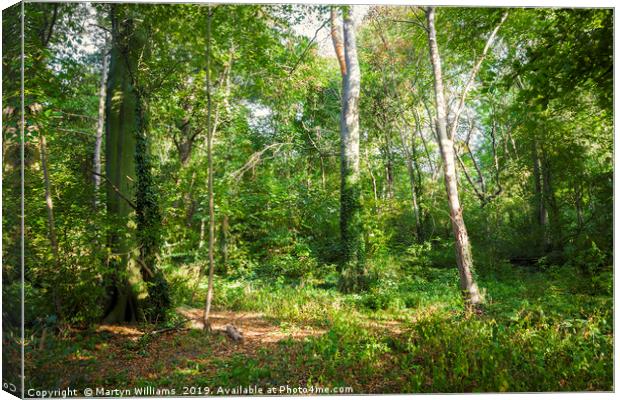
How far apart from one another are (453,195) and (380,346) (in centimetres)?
198

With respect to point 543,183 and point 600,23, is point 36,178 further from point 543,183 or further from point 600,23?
point 600,23

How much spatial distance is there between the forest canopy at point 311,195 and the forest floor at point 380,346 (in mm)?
25

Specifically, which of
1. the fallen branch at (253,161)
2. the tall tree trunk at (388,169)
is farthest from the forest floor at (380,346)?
the fallen branch at (253,161)

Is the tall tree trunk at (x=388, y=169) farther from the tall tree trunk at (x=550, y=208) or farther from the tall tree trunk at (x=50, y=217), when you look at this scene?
the tall tree trunk at (x=50, y=217)

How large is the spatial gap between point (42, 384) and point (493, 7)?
6.27m

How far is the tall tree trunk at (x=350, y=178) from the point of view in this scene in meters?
5.09

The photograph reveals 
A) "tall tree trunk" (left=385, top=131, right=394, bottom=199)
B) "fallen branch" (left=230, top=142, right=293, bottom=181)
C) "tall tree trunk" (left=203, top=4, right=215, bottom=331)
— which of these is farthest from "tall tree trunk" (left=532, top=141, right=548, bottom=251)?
"tall tree trunk" (left=203, top=4, right=215, bottom=331)

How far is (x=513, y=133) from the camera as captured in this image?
4.94 m

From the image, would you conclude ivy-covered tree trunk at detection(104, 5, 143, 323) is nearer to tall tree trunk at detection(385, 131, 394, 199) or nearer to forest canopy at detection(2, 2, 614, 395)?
forest canopy at detection(2, 2, 614, 395)

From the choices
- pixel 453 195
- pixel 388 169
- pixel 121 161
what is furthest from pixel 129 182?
Result: pixel 453 195

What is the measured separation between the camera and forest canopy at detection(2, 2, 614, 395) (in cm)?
418

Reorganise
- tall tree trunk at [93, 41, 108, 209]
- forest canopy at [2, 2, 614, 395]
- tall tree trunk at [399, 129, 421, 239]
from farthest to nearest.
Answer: tall tree trunk at [399, 129, 421, 239]
tall tree trunk at [93, 41, 108, 209]
forest canopy at [2, 2, 614, 395]

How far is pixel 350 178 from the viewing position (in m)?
5.23

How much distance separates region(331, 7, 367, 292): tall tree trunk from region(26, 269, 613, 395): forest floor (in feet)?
1.13
